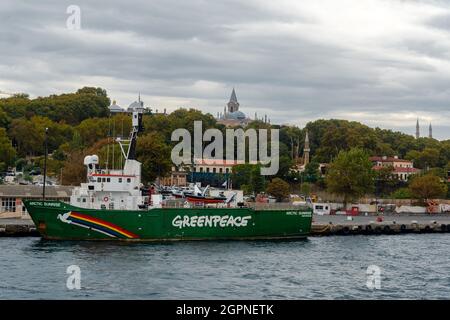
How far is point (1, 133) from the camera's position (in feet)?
383

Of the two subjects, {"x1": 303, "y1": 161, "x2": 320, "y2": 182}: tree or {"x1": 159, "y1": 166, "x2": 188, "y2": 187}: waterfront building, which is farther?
{"x1": 159, "y1": 166, "x2": 188, "y2": 187}: waterfront building

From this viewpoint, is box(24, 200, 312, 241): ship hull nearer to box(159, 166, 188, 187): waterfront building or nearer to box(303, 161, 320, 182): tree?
box(303, 161, 320, 182): tree

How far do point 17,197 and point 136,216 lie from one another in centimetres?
1734

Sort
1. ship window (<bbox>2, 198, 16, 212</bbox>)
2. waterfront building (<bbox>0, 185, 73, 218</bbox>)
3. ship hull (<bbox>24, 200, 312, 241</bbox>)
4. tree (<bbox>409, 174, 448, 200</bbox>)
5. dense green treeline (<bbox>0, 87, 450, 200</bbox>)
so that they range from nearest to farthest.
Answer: ship hull (<bbox>24, 200, 312, 241</bbox>), waterfront building (<bbox>0, 185, 73, 218</bbox>), ship window (<bbox>2, 198, 16, 212</bbox>), tree (<bbox>409, 174, 448, 200</bbox>), dense green treeline (<bbox>0, 87, 450, 200</bbox>)

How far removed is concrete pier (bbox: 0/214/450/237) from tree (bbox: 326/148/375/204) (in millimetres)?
10529

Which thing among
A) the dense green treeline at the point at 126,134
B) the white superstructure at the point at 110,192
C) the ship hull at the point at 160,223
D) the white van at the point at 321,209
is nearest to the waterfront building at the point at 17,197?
the white superstructure at the point at 110,192

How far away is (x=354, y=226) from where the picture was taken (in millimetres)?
70875

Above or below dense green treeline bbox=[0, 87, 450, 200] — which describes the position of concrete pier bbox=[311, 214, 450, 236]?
below

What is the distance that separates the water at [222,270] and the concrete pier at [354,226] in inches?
123

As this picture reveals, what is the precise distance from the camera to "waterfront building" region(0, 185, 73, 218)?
69.8 meters

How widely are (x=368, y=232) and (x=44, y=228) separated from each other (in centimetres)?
2918

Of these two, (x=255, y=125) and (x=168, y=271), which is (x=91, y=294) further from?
(x=255, y=125)

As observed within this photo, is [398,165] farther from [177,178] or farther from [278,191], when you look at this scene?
[278,191]

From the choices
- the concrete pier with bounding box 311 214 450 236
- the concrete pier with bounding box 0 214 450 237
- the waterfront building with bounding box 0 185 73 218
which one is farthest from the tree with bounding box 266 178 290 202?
the waterfront building with bounding box 0 185 73 218
